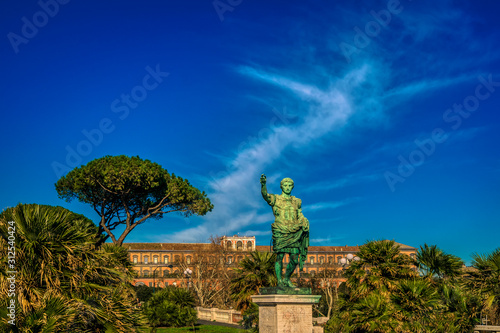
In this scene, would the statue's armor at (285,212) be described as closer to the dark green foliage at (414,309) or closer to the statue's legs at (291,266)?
the statue's legs at (291,266)

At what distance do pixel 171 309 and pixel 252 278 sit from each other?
1338 cm

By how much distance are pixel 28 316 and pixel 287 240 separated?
17.5 ft

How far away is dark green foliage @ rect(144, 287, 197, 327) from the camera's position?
3353cm

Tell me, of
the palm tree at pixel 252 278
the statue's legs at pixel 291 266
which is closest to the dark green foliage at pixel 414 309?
the palm tree at pixel 252 278

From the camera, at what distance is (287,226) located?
35.7 feet

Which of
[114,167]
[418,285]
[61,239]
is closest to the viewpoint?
[61,239]

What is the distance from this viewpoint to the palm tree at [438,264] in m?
19.5

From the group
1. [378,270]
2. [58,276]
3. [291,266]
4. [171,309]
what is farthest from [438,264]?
[171,309]

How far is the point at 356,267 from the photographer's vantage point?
20.5 m

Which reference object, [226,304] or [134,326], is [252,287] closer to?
[134,326]

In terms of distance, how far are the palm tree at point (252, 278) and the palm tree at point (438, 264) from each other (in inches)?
244

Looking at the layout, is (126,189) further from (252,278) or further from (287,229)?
(287,229)

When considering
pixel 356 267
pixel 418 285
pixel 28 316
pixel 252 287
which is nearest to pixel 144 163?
pixel 252 287

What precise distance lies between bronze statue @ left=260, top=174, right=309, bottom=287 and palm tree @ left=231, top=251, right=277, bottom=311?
37.7 feet
